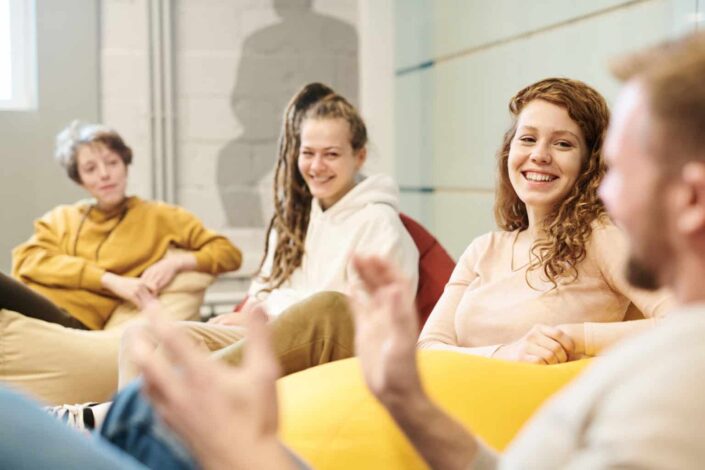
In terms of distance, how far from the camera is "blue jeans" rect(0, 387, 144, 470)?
818 mm

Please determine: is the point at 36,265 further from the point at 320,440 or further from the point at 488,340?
the point at 320,440

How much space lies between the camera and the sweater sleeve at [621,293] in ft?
5.29

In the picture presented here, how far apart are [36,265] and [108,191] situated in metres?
0.30

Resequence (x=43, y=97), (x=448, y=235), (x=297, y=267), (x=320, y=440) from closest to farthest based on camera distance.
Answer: (x=320, y=440)
(x=297, y=267)
(x=448, y=235)
(x=43, y=97)

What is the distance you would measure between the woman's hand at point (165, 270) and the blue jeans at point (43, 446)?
1982mm

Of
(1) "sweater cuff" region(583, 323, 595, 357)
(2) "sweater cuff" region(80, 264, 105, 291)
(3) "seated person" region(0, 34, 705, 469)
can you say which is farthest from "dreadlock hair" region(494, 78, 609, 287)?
(2) "sweater cuff" region(80, 264, 105, 291)

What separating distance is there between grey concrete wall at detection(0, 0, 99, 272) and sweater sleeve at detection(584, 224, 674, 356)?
2.52 metres

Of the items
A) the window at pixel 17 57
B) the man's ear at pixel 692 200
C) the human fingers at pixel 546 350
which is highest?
the window at pixel 17 57

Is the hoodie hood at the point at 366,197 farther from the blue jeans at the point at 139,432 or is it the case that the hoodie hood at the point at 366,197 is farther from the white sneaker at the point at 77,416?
the blue jeans at the point at 139,432

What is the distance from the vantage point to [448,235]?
10.5ft

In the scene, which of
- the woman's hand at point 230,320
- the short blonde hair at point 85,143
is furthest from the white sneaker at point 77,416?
the short blonde hair at point 85,143

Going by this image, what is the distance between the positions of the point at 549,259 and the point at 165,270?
4.66ft

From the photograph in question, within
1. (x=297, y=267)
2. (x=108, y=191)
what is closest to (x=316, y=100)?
(x=297, y=267)

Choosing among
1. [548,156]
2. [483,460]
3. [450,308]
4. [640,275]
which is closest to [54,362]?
[450,308]
